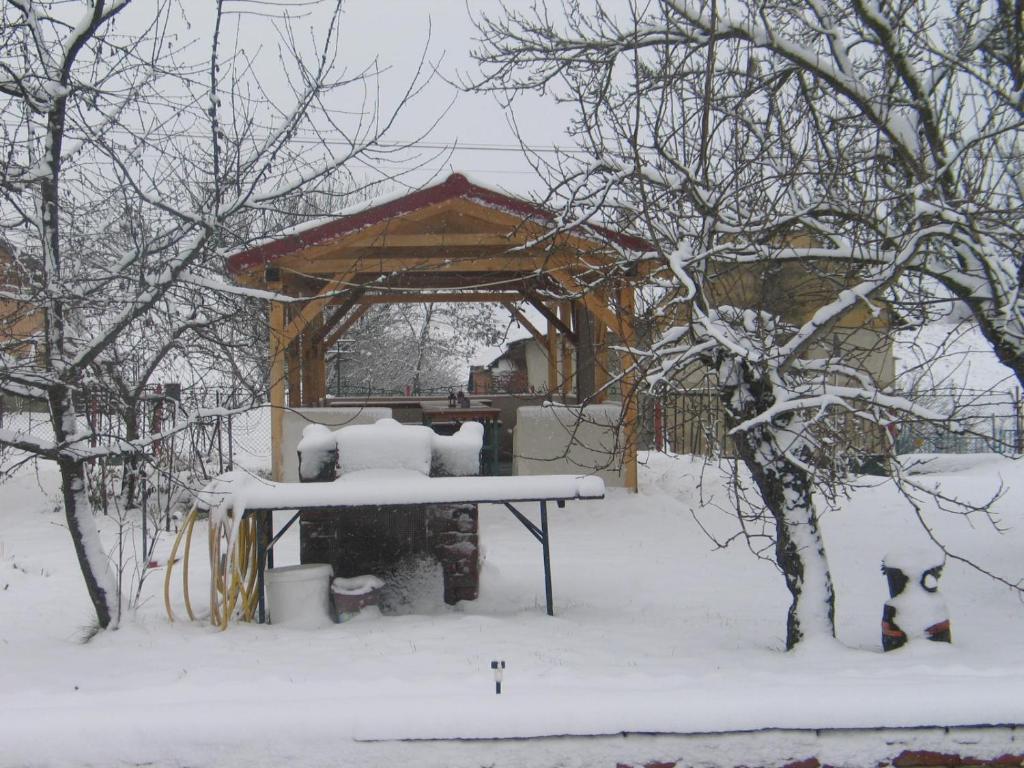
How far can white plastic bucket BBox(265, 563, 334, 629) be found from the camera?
6316mm

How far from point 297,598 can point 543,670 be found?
7.07 feet

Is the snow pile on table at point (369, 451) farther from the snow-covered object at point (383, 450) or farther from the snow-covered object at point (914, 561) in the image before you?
the snow-covered object at point (914, 561)

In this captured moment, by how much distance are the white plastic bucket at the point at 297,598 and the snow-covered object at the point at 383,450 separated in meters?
0.93

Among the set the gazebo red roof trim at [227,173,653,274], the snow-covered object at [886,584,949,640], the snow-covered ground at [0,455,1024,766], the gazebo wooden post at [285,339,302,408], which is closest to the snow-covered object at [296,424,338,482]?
the snow-covered ground at [0,455,1024,766]

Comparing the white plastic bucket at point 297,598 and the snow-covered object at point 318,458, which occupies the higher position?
the snow-covered object at point 318,458

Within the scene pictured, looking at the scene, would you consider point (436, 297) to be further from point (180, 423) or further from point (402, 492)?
point (180, 423)

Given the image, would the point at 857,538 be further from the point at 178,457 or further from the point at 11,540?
the point at 11,540

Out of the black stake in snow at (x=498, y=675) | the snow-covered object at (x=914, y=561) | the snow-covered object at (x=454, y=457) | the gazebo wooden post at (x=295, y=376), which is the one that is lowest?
the black stake in snow at (x=498, y=675)

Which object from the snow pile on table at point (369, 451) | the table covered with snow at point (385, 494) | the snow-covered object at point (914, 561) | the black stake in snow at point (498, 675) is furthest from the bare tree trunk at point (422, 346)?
the black stake in snow at point (498, 675)

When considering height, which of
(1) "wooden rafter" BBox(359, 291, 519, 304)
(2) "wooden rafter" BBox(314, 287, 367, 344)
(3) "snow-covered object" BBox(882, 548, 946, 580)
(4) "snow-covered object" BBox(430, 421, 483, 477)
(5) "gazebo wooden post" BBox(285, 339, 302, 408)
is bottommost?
(3) "snow-covered object" BBox(882, 548, 946, 580)

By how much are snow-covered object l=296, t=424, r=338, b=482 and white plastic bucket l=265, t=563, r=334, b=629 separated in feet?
2.78

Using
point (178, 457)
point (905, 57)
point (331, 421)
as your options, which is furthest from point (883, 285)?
point (331, 421)

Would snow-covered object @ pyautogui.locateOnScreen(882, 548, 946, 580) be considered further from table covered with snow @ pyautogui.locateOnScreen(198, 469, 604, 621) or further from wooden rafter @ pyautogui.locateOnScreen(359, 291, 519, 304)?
wooden rafter @ pyautogui.locateOnScreen(359, 291, 519, 304)

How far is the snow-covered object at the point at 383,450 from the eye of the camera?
6.98 m
